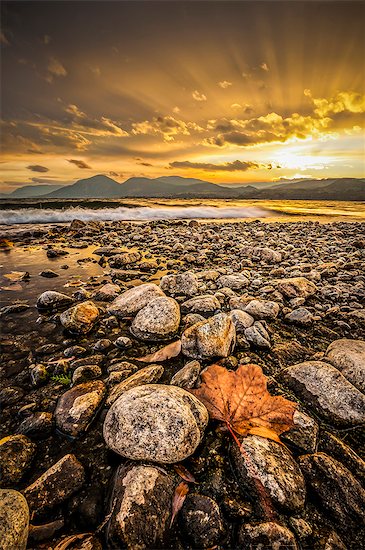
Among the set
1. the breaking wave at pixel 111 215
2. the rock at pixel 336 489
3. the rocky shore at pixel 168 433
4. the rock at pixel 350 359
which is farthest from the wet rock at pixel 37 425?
the breaking wave at pixel 111 215

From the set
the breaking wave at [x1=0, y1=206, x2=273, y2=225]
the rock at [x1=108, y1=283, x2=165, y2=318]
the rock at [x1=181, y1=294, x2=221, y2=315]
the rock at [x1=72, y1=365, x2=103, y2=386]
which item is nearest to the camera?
the rock at [x1=72, y1=365, x2=103, y2=386]

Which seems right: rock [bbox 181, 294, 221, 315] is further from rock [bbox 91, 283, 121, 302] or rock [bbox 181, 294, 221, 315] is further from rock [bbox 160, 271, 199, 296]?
rock [bbox 91, 283, 121, 302]

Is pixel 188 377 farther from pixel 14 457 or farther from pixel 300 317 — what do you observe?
pixel 300 317

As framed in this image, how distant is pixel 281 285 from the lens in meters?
4.68

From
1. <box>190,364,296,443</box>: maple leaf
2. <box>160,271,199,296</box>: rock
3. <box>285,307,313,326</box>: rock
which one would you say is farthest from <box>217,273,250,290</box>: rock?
<box>190,364,296,443</box>: maple leaf

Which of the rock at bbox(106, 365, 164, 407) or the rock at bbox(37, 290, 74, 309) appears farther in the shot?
the rock at bbox(37, 290, 74, 309)

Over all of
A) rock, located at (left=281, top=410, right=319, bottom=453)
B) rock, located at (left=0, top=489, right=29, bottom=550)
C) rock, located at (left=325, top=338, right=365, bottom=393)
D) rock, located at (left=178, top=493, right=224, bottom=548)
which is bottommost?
rock, located at (left=178, top=493, right=224, bottom=548)

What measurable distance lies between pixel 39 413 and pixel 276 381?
2229 mm

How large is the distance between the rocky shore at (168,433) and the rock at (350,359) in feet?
0.05

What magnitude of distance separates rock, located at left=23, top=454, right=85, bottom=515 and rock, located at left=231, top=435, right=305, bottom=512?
1089 mm

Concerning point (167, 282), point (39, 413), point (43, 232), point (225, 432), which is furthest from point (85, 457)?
point (43, 232)

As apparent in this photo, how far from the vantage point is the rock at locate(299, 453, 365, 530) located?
4.88ft

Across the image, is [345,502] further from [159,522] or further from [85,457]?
[85,457]

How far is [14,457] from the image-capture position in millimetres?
1777
